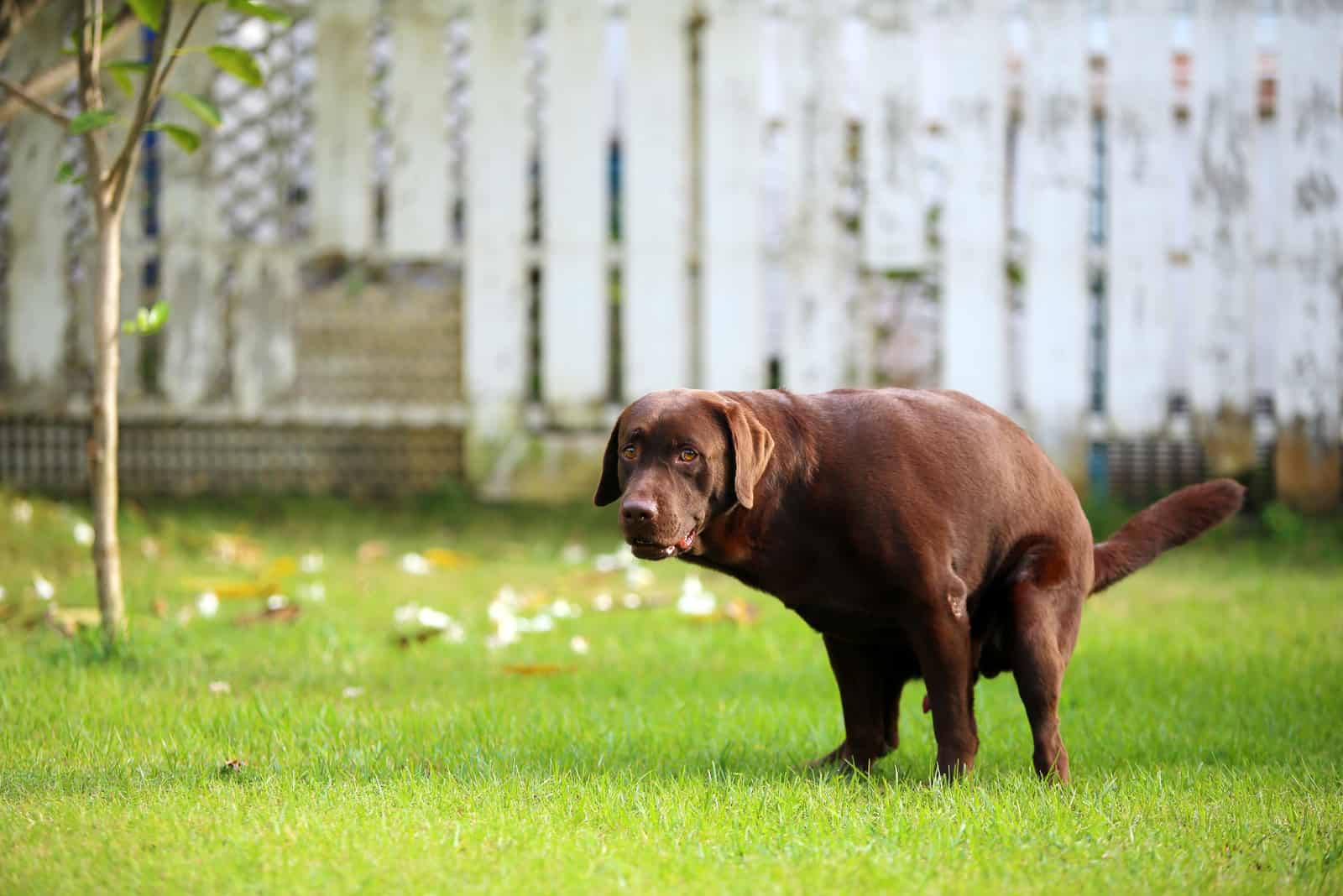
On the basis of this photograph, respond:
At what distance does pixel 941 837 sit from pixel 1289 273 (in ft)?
25.0

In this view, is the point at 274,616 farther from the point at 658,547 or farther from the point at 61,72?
the point at 658,547

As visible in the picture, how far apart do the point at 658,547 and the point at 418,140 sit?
22.3ft

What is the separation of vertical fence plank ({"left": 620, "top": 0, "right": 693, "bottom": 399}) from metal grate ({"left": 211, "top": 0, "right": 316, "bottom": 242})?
2.27m

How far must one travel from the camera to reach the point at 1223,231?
9109 millimetres

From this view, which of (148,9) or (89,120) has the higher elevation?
(148,9)

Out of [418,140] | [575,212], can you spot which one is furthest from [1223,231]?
[418,140]

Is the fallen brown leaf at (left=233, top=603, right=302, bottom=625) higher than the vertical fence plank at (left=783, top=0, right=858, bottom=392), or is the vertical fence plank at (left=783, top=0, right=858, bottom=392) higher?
the vertical fence plank at (left=783, top=0, right=858, bottom=392)

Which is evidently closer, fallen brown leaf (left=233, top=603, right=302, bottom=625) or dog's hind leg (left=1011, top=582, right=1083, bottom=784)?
dog's hind leg (left=1011, top=582, right=1083, bottom=784)

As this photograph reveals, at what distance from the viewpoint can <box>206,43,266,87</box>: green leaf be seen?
428 cm

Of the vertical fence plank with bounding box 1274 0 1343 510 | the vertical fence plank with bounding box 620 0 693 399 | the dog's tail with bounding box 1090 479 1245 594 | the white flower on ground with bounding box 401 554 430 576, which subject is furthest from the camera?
the vertical fence plank with bounding box 620 0 693 399

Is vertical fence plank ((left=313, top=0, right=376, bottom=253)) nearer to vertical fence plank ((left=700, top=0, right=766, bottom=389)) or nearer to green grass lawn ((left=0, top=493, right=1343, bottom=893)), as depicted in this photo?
vertical fence plank ((left=700, top=0, right=766, bottom=389))

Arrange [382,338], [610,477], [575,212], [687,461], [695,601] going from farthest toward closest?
[382,338]
[575,212]
[695,601]
[610,477]
[687,461]

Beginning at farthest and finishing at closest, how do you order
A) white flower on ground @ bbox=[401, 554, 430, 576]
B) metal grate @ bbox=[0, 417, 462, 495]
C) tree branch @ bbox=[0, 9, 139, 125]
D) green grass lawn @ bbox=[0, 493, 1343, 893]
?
metal grate @ bbox=[0, 417, 462, 495]
white flower on ground @ bbox=[401, 554, 430, 576]
tree branch @ bbox=[0, 9, 139, 125]
green grass lawn @ bbox=[0, 493, 1343, 893]

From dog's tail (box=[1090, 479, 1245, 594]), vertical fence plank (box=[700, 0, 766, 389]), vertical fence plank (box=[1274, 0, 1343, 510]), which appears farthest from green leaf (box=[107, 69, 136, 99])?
vertical fence plank (box=[1274, 0, 1343, 510])
